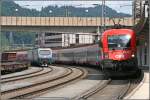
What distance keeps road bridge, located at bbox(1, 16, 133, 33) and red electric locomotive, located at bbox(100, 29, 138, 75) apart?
1406 inches

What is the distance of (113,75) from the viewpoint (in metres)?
29.3

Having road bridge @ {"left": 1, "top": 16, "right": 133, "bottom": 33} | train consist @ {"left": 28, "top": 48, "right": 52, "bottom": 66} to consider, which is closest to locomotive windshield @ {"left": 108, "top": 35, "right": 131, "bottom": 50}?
train consist @ {"left": 28, "top": 48, "right": 52, "bottom": 66}

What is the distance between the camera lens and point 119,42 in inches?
1104

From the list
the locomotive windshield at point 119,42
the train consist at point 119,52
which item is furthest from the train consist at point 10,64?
the locomotive windshield at point 119,42

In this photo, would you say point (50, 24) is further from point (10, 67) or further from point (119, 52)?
point (119, 52)

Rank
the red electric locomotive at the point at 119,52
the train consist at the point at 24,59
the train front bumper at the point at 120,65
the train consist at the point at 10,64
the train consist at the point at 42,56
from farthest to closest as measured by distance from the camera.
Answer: the train consist at the point at 42,56
the train consist at the point at 24,59
the train consist at the point at 10,64
the red electric locomotive at the point at 119,52
the train front bumper at the point at 120,65

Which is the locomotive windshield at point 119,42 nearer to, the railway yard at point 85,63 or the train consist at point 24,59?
the railway yard at point 85,63

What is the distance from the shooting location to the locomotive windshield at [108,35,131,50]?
27828 millimetres

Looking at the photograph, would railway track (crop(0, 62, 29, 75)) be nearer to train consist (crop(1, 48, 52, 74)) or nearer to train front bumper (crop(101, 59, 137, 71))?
train consist (crop(1, 48, 52, 74))

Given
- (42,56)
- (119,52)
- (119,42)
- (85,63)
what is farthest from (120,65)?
(42,56)

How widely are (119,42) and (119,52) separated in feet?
2.44

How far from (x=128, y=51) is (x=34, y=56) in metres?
36.1

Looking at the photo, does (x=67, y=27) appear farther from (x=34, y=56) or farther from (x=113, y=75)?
(x=113, y=75)

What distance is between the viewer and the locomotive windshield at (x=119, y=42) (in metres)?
27.8
